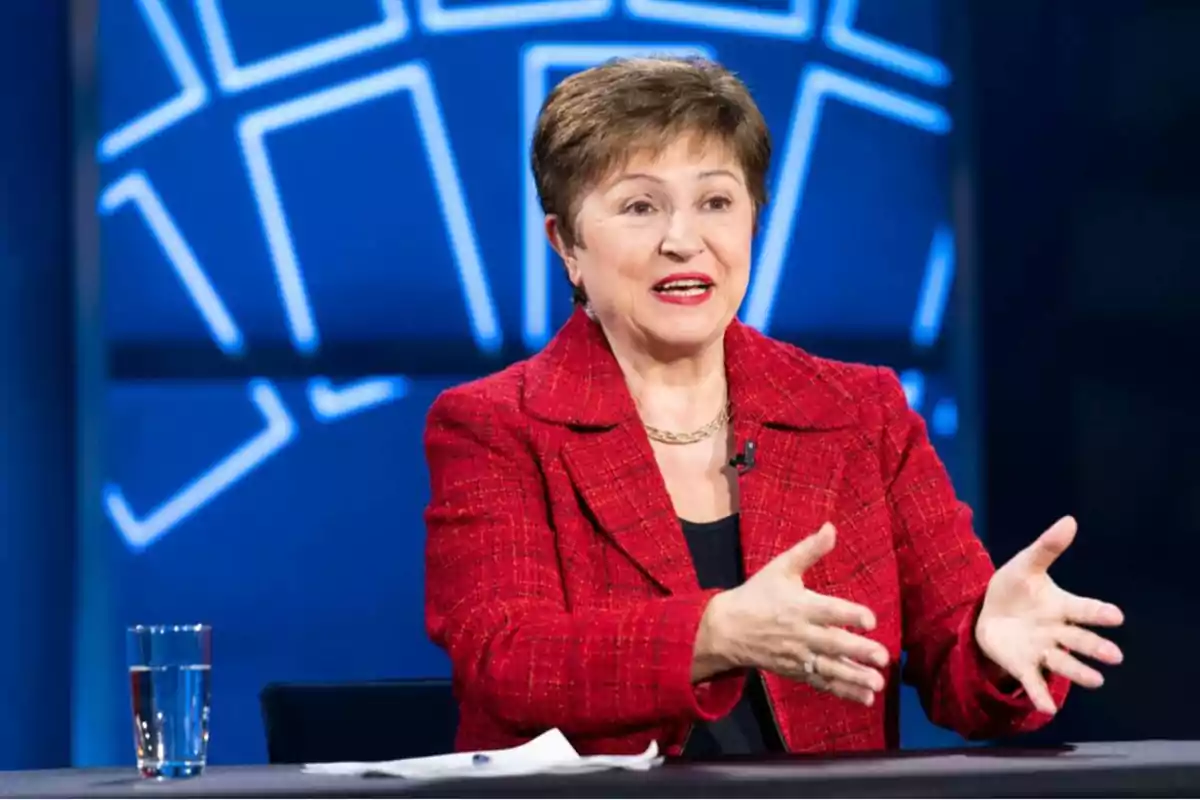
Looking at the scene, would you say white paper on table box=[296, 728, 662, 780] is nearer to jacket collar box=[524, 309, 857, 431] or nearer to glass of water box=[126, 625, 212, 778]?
glass of water box=[126, 625, 212, 778]

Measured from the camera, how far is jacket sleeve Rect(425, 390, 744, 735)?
1.75m

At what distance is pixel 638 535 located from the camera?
206cm

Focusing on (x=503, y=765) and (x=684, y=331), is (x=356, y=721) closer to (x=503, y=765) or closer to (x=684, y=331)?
(x=684, y=331)

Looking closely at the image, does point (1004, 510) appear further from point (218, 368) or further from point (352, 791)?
point (352, 791)

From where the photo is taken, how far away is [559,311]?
12.4 feet

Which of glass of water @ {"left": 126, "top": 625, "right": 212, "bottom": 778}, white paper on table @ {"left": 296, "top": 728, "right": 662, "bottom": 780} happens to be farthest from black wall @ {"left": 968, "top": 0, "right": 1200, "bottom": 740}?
glass of water @ {"left": 126, "top": 625, "right": 212, "bottom": 778}

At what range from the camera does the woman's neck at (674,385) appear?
2.23m

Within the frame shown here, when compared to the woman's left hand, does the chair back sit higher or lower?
lower

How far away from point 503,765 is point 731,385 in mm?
861

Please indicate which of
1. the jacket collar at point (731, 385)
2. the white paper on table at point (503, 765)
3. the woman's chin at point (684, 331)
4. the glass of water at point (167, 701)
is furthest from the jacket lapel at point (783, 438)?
the glass of water at point (167, 701)

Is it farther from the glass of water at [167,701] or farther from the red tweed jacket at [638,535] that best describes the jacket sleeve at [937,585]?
the glass of water at [167,701]

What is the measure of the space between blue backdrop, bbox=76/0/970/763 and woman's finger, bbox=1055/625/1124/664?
6.84 feet

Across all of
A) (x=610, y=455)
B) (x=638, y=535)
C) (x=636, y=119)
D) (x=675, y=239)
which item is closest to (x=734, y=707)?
(x=638, y=535)

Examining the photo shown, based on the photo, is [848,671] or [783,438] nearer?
[848,671]
